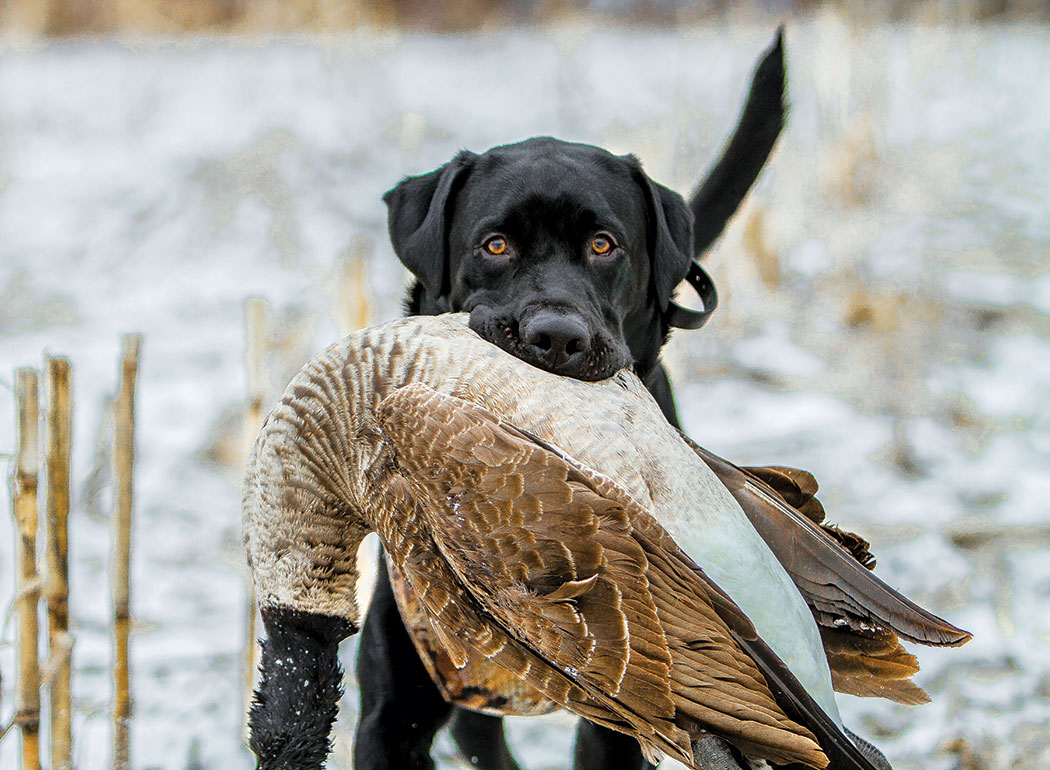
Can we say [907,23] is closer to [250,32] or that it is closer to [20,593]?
[250,32]

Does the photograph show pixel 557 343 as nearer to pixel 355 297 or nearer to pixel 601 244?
pixel 601 244

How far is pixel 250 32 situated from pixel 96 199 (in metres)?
3.75

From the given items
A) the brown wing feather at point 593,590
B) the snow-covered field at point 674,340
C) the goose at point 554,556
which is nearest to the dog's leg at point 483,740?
the snow-covered field at point 674,340

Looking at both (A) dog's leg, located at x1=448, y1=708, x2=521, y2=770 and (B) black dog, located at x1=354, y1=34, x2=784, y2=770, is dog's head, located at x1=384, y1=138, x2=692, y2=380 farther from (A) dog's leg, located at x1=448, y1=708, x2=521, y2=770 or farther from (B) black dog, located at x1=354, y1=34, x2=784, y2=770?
(A) dog's leg, located at x1=448, y1=708, x2=521, y2=770

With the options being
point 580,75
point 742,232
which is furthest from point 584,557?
point 580,75

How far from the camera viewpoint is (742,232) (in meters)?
6.00

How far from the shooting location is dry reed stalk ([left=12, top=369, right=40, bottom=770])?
2.17 m

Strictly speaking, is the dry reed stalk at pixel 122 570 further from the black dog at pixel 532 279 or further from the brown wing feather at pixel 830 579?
the brown wing feather at pixel 830 579

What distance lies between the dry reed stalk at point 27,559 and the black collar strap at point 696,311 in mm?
1416

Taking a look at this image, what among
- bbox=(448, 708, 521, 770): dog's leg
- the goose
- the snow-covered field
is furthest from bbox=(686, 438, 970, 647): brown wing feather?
the snow-covered field

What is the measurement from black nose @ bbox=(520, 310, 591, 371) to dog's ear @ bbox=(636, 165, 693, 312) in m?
0.51

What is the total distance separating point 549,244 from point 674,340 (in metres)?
2.98

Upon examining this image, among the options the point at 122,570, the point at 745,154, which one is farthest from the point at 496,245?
the point at 122,570

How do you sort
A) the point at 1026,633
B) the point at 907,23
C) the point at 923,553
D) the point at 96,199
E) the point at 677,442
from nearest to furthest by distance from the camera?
1. the point at 677,442
2. the point at 1026,633
3. the point at 923,553
4. the point at 96,199
5. the point at 907,23
